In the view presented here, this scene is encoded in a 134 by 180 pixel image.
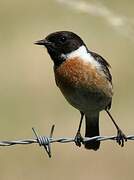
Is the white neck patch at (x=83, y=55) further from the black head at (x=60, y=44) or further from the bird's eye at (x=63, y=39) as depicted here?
the bird's eye at (x=63, y=39)

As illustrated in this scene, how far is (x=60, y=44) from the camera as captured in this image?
34.8 feet

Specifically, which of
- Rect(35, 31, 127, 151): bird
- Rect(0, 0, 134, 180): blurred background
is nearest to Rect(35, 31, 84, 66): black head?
Rect(35, 31, 127, 151): bird

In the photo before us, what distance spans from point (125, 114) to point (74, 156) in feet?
4.23

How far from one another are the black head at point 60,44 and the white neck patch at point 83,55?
1.3 inches

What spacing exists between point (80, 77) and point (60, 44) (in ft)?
1.23

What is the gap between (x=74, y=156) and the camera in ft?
41.4

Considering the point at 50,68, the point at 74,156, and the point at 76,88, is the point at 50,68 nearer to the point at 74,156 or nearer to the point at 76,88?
the point at 74,156

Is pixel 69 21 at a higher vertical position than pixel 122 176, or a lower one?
higher

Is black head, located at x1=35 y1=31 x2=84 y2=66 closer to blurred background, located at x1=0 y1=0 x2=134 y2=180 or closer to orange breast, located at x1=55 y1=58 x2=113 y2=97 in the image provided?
orange breast, located at x1=55 y1=58 x2=113 y2=97

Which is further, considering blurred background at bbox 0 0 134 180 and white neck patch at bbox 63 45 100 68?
blurred background at bbox 0 0 134 180

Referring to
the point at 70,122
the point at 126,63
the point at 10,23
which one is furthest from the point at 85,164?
the point at 10,23

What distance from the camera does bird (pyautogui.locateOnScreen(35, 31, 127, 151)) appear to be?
10508 mm

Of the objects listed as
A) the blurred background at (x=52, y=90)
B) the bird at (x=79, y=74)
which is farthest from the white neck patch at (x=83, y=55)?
the blurred background at (x=52, y=90)

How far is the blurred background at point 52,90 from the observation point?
12.0 m
